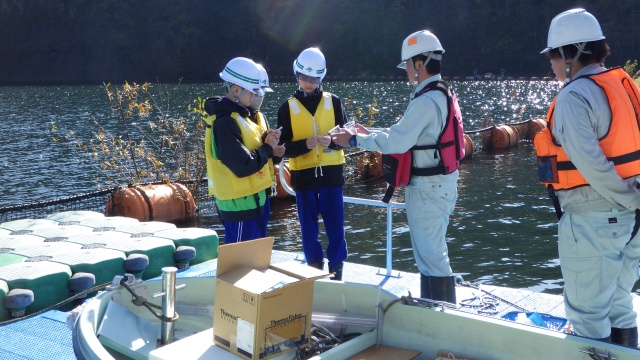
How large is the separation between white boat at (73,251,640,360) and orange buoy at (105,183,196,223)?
7.01 m

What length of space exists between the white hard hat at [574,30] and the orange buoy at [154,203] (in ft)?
28.0

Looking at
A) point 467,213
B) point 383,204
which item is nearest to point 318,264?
point 383,204

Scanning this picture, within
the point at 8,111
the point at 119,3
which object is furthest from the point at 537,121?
the point at 119,3

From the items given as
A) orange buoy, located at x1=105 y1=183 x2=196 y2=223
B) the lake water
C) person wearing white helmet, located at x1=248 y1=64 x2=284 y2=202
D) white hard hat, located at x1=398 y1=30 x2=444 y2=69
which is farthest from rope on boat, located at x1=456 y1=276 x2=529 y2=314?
orange buoy, located at x1=105 y1=183 x2=196 y2=223

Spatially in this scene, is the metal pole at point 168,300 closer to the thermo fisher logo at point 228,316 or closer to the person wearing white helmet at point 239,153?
the thermo fisher logo at point 228,316

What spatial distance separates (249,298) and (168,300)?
695 millimetres

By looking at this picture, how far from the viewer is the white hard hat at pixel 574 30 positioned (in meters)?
3.90

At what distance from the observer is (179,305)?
468 cm

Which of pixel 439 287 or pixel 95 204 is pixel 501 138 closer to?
pixel 95 204

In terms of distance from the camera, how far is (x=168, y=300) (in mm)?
4039

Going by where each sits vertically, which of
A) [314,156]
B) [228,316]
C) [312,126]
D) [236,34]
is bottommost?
[228,316]

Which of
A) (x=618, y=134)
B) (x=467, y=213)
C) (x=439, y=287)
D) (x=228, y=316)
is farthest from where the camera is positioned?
(x=467, y=213)

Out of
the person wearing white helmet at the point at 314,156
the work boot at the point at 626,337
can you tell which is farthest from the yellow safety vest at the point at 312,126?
the work boot at the point at 626,337

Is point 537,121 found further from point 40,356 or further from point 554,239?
point 40,356
